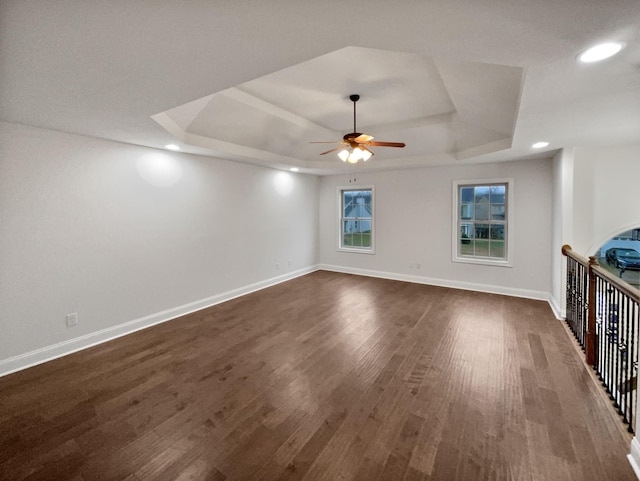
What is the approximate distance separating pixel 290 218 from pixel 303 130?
7.21 feet

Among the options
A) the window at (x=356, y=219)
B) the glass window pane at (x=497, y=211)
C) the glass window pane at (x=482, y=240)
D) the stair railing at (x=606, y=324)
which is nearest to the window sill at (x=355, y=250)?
the window at (x=356, y=219)

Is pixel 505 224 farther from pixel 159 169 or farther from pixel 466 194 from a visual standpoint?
pixel 159 169

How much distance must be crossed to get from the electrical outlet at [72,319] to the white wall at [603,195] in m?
6.38

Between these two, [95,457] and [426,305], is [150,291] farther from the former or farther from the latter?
[426,305]

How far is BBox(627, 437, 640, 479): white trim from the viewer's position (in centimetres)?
165

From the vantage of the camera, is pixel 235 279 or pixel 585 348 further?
pixel 235 279

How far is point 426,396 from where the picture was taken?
2393 millimetres

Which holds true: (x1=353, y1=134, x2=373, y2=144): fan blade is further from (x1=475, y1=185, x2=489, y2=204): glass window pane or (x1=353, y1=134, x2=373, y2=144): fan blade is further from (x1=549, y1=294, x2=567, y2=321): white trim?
(x1=549, y1=294, x2=567, y2=321): white trim

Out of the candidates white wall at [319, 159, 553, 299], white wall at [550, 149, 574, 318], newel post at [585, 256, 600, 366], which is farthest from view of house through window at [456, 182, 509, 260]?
newel post at [585, 256, 600, 366]

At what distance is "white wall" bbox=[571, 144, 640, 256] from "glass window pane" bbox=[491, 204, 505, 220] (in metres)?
1.44

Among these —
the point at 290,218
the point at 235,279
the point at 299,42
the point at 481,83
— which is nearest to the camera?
the point at 299,42

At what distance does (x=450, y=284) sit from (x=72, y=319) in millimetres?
5991

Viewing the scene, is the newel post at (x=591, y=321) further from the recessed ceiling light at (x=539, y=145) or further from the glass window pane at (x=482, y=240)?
the glass window pane at (x=482, y=240)

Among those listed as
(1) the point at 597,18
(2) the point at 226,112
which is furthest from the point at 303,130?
(1) the point at 597,18
